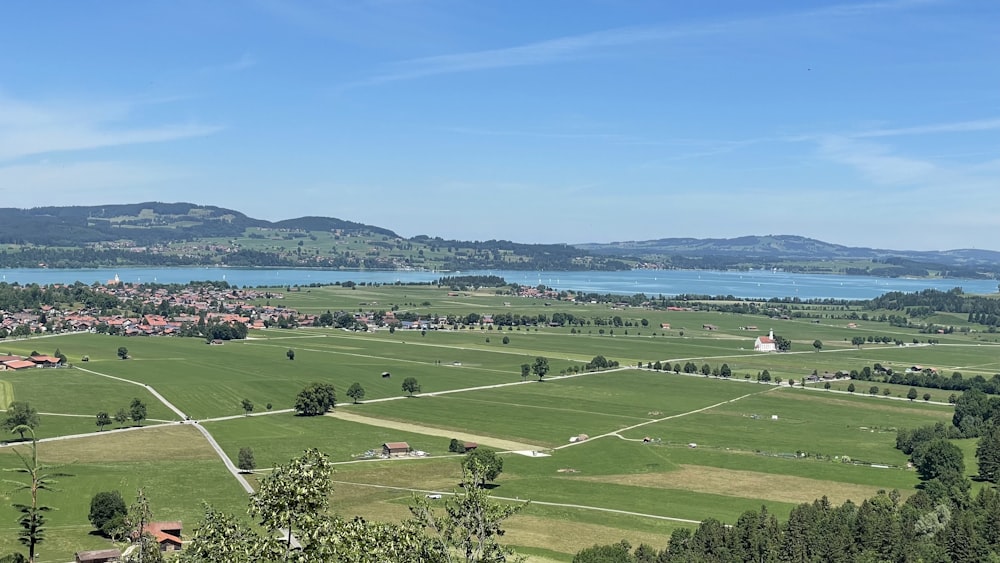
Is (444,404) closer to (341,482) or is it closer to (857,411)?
(341,482)

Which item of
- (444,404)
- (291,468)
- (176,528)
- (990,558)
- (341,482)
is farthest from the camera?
(444,404)

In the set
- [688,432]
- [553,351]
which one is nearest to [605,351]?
[553,351]

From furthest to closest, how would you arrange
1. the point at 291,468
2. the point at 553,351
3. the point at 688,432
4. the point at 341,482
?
the point at 553,351
the point at 688,432
the point at 341,482
the point at 291,468

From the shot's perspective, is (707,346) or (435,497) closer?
(435,497)

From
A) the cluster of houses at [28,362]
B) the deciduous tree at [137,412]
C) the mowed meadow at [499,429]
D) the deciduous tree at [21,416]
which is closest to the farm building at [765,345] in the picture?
the mowed meadow at [499,429]

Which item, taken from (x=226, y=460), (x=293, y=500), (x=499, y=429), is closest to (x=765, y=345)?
(x=499, y=429)

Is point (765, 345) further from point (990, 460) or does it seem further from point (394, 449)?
point (394, 449)

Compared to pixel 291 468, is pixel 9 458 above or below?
Result: below
